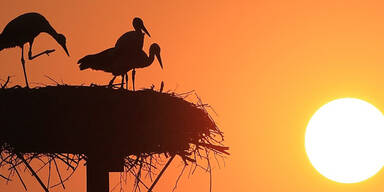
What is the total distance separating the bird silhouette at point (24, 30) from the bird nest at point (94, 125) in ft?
9.50

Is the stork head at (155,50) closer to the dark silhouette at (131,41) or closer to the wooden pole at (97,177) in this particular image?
the dark silhouette at (131,41)

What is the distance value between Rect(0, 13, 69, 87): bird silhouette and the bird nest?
2.90 meters

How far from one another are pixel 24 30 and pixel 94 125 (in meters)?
3.95

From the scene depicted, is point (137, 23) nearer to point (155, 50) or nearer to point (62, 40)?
point (155, 50)

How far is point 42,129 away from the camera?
10875mm

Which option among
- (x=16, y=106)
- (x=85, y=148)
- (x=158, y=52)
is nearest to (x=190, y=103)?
(x=85, y=148)

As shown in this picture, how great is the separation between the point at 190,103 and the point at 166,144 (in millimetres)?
924

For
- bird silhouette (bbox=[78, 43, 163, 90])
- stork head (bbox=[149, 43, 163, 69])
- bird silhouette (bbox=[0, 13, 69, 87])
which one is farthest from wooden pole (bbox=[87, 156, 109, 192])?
stork head (bbox=[149, 43, 163, 69])

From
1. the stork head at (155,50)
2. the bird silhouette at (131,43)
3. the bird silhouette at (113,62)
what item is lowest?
the bird silhouette at (113,62)

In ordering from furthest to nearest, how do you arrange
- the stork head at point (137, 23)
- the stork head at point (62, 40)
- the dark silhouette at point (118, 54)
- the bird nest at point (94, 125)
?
the stork head at point (137, 23)
the stork head at point (62, 40)
the dark silhouette at point (118, 54)
the bird nest at point (94, 125)

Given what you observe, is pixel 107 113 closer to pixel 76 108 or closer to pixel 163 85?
pixel 76 108

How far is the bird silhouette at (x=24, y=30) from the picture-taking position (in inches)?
556

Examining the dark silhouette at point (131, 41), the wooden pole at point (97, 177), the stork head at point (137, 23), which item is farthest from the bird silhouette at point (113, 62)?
the wooden pole at point (97, 177)

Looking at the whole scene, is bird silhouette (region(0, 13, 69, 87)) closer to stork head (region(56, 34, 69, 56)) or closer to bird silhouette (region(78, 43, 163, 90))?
stork head (region(56, 34, 69, 56))
